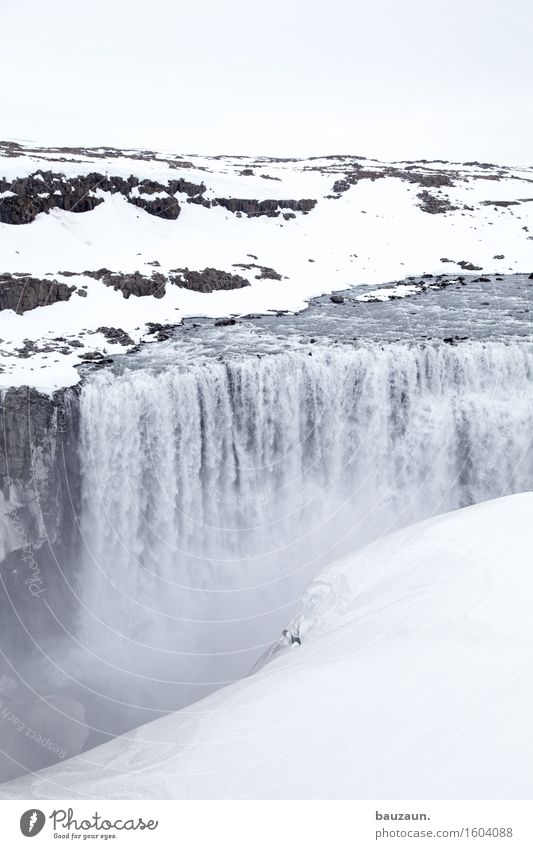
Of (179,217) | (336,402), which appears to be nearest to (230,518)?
(336,402)

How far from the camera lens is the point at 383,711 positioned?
6.51 meters

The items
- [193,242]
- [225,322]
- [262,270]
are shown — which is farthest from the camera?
[193,242]

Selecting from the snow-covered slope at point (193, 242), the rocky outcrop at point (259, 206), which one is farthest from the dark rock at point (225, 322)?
the rocky outcrop at point (259, 206)

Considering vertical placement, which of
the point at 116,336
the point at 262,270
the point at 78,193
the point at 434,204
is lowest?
the point at 116,336

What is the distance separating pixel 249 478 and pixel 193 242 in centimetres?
1847

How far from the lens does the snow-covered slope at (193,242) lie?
931 inches

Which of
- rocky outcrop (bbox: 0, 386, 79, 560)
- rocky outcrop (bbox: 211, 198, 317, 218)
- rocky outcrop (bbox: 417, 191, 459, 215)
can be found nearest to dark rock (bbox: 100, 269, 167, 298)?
rocky outcrop (bbox: 0, 386, 79, 560)

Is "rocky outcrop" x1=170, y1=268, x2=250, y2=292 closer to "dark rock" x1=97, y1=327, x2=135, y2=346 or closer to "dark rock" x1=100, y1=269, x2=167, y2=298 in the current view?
"dark rock" x1=100, y1=269, x2=167, y2=298

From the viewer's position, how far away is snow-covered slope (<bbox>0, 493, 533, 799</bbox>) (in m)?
5.87

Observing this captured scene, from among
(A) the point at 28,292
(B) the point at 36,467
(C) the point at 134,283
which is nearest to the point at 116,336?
(A) the point at 28,292

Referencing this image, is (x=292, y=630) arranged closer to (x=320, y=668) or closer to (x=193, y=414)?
(x=320, y=668)

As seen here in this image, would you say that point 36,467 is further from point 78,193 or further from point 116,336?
point 78,193

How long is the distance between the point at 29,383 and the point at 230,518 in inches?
271

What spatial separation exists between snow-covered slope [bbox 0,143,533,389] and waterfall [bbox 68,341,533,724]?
3.43 meters
